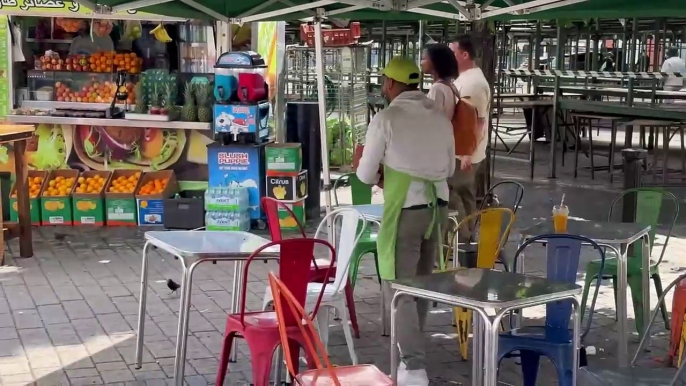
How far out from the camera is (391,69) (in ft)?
14.9

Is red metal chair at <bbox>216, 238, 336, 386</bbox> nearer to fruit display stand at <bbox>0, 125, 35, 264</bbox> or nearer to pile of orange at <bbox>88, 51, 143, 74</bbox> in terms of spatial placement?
fruit display stand at <bbox>0, 125, 35, 264</bbox>

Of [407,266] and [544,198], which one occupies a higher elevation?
[407,266]

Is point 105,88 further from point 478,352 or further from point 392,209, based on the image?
point 478,352

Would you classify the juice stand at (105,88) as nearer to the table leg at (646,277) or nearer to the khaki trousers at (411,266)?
the khaki trousers at (411,266)

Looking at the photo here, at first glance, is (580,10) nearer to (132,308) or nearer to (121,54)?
(132,308)

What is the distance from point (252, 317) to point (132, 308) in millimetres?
2378

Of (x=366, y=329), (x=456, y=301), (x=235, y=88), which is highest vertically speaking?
(x=235, y=88)

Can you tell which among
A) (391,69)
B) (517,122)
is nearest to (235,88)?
(391,69)

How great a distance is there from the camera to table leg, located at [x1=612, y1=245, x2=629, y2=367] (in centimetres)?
484

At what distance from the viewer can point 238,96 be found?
28.9ft

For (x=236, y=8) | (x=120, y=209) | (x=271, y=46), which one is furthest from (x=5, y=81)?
(x=236, y=8)


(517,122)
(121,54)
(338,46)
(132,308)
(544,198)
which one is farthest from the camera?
(517,122)

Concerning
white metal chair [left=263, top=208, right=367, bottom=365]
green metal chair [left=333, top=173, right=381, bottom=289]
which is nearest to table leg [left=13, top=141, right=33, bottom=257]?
green metal chair [left=333, top=173, right=381, bottom=289]

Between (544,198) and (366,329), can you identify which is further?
(544,198)
